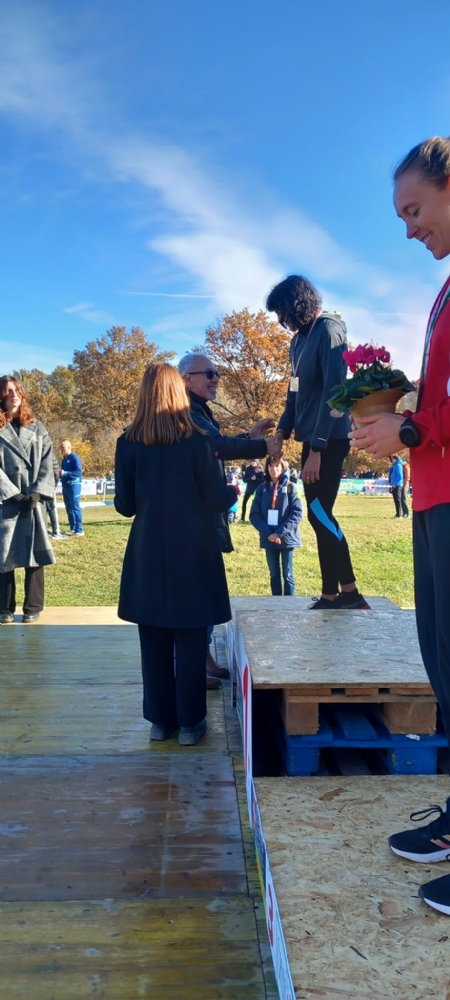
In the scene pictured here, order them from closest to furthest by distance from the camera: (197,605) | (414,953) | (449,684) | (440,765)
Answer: (414,953) → (449,684) → (440,765) → (197,605)

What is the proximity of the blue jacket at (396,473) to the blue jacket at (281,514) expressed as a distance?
11652mm

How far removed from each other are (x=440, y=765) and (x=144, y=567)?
1644 mm

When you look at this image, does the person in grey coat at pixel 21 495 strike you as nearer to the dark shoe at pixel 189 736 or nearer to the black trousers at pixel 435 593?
the dark shoe at pixel 189 736

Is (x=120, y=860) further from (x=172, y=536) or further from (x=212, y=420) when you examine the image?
(x=212, y=420)

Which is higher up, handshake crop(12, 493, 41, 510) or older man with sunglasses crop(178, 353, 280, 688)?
older man with sunglasses crop(178, 353, 280, 688)

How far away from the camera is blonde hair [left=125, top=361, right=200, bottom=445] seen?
10.9ft

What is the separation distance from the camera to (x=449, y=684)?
169cm

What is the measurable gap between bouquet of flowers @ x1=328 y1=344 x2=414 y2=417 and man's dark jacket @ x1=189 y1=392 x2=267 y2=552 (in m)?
1.54

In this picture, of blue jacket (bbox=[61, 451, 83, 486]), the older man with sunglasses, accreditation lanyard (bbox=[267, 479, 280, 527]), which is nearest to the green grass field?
blue jacket (bbox=[61, 451, 83, 486])

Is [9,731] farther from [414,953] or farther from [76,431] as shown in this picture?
[76,431]

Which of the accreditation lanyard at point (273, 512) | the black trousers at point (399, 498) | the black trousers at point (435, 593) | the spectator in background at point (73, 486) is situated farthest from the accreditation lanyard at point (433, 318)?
the black trousers at point (399, 498)

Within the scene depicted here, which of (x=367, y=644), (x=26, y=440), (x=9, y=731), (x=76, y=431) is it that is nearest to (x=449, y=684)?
(x=367, y=644)

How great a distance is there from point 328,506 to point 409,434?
86.7 inches

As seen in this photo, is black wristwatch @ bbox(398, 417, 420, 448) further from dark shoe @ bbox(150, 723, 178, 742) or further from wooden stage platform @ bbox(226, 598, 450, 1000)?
dark shoe @ bbox(150, 723, 178, 742)
